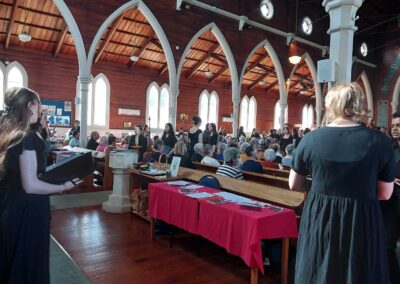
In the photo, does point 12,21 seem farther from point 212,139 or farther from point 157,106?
point 212,139

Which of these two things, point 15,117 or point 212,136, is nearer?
point 15,117

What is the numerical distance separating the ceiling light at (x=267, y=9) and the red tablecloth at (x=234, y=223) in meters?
12.7

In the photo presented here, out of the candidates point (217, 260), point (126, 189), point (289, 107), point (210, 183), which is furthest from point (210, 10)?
point (289, 107)

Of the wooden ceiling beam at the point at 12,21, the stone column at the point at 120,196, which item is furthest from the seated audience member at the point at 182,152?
the wooden ceiling beam at the point at 12,21

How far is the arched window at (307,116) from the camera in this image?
26.2m

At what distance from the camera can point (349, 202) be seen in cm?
170

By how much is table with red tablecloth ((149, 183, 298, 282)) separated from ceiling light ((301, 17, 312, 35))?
49.3 ft

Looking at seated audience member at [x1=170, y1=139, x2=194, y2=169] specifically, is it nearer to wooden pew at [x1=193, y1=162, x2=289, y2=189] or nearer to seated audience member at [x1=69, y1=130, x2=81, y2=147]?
wooden pew at [x1=193, y1=162, x2=289, y2=189]

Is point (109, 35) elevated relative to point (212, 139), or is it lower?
elevated

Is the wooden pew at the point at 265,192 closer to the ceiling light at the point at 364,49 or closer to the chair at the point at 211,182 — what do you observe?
the chair at the point at 211,182

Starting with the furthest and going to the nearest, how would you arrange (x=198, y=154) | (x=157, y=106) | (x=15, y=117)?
(x=157, y=106), (x=198, y=154), (x=15, y=117)

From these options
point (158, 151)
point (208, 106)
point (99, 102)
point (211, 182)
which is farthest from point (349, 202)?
point (208, 106)

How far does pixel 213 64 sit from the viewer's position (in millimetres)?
19312

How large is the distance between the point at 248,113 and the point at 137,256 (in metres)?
19.5
